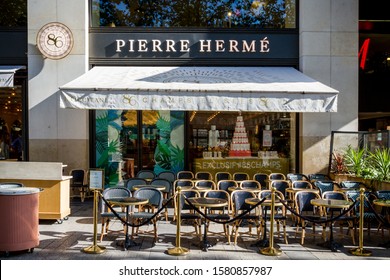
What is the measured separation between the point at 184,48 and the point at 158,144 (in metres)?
3.11

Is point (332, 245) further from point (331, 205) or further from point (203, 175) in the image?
point (203, 175)

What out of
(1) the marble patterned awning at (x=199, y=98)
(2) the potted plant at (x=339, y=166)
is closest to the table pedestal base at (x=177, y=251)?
(1) the marble patterned awning at (x=199, y=98)

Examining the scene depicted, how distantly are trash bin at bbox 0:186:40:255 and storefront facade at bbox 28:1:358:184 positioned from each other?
6505 mm

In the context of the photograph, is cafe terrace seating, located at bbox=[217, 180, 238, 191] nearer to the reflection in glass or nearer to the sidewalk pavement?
the sidewalk pavement

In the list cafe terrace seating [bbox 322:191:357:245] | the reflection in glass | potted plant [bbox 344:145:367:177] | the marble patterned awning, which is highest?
the reflection in glass

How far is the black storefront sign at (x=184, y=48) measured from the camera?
1380 centimetres

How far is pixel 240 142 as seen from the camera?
1421 centimetres

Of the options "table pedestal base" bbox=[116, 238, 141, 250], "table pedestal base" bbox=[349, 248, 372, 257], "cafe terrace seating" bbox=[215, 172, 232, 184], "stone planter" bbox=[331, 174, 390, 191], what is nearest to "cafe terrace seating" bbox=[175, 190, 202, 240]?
"table pedestal base" bbox=[116, 238, 141, 250]

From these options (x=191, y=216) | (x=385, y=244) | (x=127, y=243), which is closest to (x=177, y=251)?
(x=127, y=243)

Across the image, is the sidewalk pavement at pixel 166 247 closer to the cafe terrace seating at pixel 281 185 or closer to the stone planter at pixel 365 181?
the stone planter at pixel 365 181

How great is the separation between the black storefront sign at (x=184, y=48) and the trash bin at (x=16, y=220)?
24.4 feet

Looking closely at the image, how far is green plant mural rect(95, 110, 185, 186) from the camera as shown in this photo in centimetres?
1416

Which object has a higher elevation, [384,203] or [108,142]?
[108,142]

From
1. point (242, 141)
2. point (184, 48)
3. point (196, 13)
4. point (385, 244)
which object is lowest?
point (385, 244)
